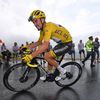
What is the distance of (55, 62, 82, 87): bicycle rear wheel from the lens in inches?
314

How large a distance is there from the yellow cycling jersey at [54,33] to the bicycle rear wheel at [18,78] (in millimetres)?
889

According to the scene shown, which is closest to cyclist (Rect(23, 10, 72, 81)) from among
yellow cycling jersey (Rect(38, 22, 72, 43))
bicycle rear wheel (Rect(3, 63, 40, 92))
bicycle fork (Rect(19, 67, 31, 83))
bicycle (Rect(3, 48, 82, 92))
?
yellow cycling jersey (Rect(38, 22, 72, 43))

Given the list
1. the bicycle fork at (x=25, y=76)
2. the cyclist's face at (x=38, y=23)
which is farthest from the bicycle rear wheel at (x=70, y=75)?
the cyclist's face at (x=38, y=23)

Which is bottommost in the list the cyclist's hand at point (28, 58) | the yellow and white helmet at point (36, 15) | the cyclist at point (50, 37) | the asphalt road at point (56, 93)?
the asphalt road at point (56, 93)

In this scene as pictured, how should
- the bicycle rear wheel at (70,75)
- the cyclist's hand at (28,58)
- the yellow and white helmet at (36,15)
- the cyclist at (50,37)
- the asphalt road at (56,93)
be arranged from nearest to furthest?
1. the asphalt road at (56,93)
2. the cyclist's hand at (28,58)
3. the cyclist at (50,37)
4. the yellow and white helmet at (36,15)
5. the bicycle rear wheel at (70,75)

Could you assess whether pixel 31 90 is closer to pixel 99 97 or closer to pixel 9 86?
pixel 9 86

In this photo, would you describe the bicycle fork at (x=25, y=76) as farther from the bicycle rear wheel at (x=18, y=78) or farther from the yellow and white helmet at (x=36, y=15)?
the yellow and white helmet at (x=36, y=15)

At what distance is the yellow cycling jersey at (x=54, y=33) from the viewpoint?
7.20 m

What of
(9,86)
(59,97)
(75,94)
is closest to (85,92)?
(75,94)

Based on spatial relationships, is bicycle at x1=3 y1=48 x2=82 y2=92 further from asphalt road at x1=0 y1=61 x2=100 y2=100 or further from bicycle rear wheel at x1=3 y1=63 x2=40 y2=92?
asphalt road at x1=0 y1=61 x2=100 y2=100

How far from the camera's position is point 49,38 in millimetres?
7160

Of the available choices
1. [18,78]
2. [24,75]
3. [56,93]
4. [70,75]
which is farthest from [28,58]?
[70,75]

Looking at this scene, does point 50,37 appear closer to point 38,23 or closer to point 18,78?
point 38,23

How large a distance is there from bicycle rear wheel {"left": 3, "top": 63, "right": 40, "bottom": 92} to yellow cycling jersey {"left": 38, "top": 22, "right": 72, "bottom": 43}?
89cm
